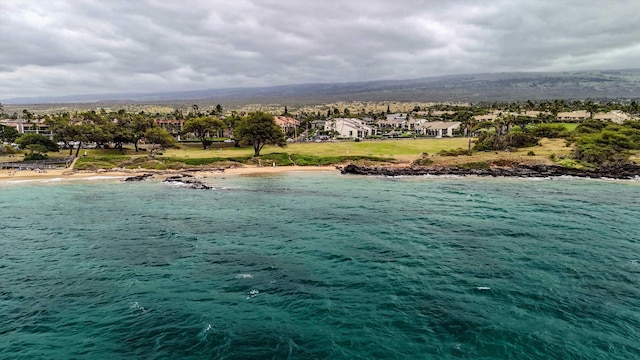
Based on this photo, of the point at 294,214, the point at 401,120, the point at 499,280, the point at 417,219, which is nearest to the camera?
the point at 499,280

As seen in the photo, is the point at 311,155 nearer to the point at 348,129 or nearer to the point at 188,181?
the point at 188,181

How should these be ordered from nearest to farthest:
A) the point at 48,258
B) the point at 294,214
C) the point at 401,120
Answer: the point at 48,258 < the point at 294,214 < the point at 401,120

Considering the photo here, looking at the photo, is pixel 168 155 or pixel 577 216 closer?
pixel 577 216

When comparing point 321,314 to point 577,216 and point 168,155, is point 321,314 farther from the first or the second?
point 168,155

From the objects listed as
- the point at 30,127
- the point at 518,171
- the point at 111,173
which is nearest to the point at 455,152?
the point at 518,171

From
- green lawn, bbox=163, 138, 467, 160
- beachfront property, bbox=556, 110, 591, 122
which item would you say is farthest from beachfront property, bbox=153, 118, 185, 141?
beachfront property, bbox=556, 110, 591, 122

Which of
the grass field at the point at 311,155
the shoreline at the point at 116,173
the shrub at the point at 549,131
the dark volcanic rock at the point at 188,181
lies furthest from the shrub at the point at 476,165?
the dark volcanic rock at the point at 188,181

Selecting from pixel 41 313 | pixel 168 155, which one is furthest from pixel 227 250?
pixel 168 155
